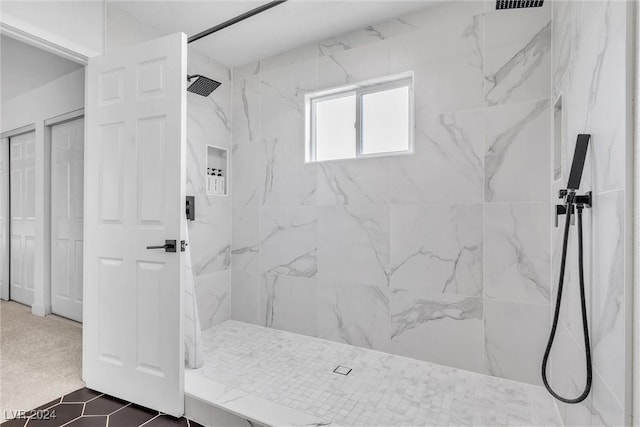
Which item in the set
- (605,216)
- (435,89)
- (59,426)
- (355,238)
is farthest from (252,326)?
(605,216)

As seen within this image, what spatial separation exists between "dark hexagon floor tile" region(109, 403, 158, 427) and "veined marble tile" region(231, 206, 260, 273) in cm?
140

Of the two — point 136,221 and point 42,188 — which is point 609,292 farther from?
point 42,188

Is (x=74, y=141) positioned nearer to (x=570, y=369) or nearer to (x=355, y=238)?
(x=355, y=238)

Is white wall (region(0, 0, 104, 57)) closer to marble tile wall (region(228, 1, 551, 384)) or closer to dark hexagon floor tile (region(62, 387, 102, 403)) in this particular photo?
marble tile wall (region(228, 1, 551, 384))

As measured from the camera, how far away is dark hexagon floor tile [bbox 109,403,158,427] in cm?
176

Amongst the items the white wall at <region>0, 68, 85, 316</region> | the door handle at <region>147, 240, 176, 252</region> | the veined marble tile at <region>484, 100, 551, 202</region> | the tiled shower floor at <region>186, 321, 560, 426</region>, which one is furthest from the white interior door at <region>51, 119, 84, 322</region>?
the veined marble tile at <region>484, 100, 551, 202</region>

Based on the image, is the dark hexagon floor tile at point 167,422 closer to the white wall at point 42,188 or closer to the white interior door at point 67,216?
the white interior door at point 67,216

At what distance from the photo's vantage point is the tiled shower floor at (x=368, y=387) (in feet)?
5.61

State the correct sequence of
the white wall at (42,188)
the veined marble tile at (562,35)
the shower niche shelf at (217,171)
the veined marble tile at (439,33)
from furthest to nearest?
1. the white wall at (42,188)
2. the shower niche shelf at (217,171)
3. the veined marble tile at (439,33)
4. the veined marble tile at (562,35)

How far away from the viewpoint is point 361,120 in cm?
268

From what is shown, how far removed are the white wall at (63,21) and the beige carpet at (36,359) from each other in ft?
6.83

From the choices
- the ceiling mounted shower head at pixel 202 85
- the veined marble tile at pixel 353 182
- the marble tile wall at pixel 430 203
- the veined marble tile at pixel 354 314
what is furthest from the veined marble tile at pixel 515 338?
the ceiling mounted shower head at pixel 202 85

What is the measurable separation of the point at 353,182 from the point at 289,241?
788mm

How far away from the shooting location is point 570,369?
1512mm
